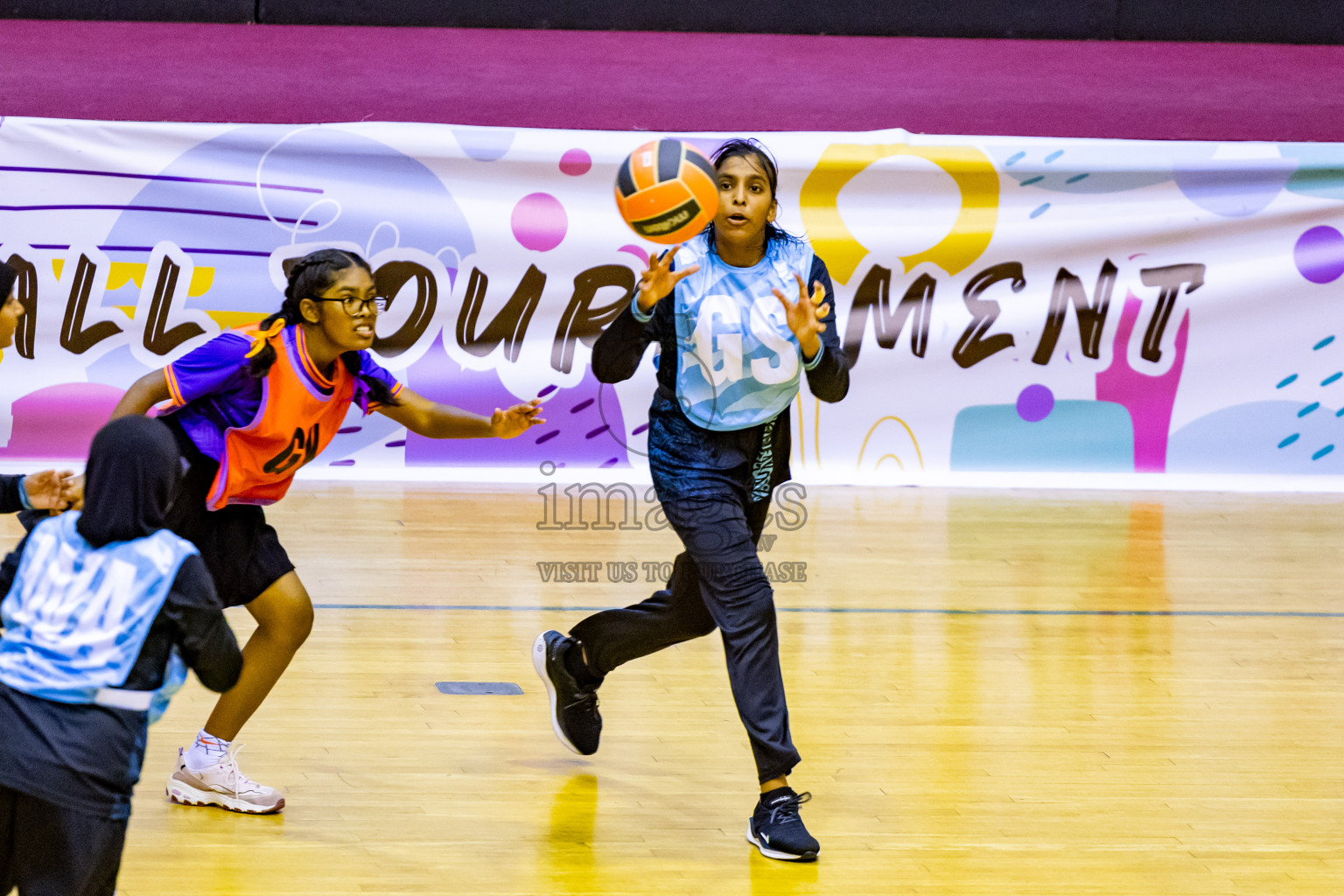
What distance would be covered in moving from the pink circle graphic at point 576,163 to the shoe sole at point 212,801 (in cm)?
485

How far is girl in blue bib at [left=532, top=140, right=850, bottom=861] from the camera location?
3555 millimetres

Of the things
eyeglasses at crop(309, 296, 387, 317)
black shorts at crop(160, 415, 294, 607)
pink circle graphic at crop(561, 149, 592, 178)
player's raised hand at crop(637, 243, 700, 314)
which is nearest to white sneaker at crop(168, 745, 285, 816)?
black shorts at crop(160, 415, 294, 607)

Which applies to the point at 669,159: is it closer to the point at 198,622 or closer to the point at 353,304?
the point at 353,304

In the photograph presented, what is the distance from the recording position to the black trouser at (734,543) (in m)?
3.56

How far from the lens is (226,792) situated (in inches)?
147

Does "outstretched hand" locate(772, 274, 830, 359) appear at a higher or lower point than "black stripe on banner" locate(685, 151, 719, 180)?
lower

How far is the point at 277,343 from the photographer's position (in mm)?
3617

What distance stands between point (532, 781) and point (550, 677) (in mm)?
305

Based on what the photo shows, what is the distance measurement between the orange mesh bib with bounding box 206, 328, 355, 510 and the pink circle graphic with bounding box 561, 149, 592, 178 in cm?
449

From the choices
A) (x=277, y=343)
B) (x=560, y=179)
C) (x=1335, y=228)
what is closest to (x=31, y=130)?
(x=560, y=179)

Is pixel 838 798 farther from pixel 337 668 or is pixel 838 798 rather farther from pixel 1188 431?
pixel 1188 431

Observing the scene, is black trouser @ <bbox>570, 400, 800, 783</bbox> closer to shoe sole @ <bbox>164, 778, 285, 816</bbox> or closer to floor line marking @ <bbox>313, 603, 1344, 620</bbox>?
shoe sole @ <bbox>164, 778, 285, 816</bbox>

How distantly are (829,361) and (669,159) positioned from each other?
626mm

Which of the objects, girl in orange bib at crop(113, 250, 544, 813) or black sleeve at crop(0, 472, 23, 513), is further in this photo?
girl in orange bib at crop(113, 250, 544, 813)
